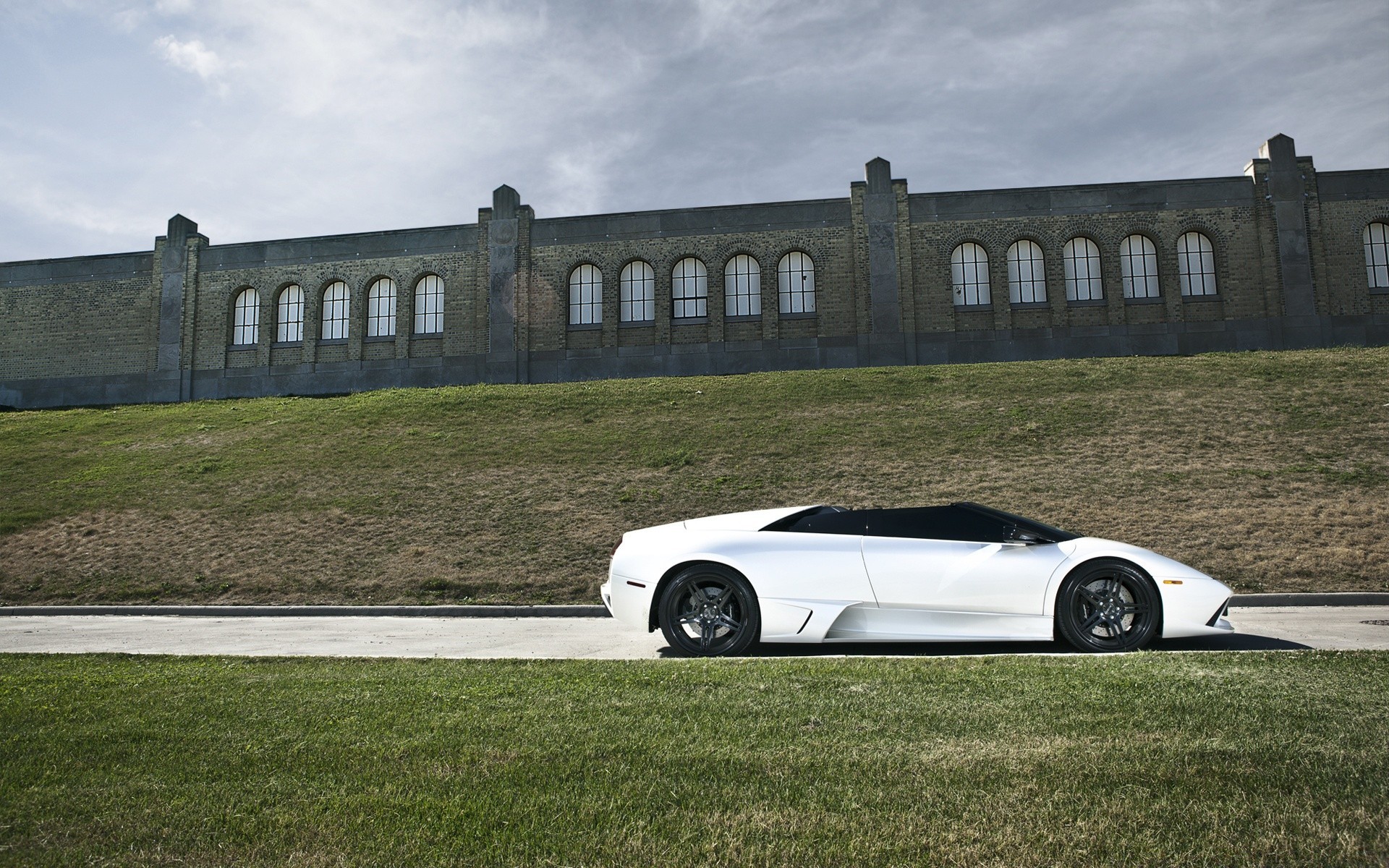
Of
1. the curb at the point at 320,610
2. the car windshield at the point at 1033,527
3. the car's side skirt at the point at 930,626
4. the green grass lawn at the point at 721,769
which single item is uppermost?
the car windshield at the point at 1033,527

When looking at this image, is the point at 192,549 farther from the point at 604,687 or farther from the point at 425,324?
A: the point at 425,324

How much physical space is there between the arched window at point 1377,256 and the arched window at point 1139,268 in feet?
23.2

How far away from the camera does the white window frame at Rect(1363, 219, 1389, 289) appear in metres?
31.9

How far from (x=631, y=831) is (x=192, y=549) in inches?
568

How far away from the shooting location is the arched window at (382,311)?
35.0 m

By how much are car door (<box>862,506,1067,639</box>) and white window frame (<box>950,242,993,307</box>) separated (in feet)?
89.4

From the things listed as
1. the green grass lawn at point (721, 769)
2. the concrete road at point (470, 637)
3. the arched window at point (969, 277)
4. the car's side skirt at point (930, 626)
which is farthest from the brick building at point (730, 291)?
the green grass lawn at point (721, 769)

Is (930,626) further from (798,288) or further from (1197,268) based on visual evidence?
(1197,268)

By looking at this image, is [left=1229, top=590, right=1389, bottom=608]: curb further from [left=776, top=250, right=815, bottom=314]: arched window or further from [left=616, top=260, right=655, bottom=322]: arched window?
[left=616, top=260, right=655, bottom=322]: arched window

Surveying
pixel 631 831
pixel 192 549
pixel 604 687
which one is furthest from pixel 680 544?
pixel 192 549

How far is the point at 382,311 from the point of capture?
35.2 m

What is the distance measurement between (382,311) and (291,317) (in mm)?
3780

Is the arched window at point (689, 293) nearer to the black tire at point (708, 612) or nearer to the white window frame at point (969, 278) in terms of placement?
the white window frame at point (969, 278)

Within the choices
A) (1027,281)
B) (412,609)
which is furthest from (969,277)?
(412,609)
